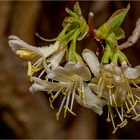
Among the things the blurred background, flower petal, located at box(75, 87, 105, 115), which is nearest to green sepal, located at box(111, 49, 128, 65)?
flower petal, located at box(75, 87, 105, 115)

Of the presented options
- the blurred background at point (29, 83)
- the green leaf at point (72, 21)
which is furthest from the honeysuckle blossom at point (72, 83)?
the blurred background at point (29, 83)

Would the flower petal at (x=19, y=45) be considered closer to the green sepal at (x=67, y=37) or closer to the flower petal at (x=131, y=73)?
the green sepal at (x=67, y=37)

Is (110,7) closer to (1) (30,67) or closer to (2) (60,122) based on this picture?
(2) (60,122)

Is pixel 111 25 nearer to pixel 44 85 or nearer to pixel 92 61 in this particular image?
pixel 92 61

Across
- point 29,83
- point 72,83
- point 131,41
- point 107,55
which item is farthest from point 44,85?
point 29,83

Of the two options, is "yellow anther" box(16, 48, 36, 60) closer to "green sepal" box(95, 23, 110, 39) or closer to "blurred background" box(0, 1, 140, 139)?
"green sepal" box(95, 23, 110, 39)

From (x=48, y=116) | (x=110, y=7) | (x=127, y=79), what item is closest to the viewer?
(x=127, y=79)

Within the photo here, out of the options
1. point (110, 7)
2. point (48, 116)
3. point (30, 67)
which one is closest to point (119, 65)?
point (30, 67)
